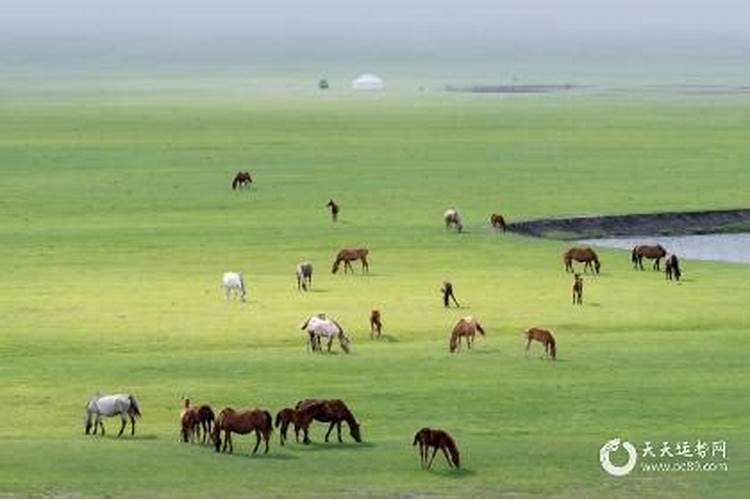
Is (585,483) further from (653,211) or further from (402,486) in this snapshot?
(653,211)

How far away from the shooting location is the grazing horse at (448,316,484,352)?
33.4m

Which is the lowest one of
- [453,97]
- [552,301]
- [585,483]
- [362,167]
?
[585,483]

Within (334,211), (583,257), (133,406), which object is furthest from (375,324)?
(334,211)

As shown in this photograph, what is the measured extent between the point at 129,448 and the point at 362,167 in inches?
1874

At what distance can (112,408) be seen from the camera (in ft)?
87.7

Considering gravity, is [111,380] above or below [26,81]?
below

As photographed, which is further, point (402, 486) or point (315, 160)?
point (315, 160)

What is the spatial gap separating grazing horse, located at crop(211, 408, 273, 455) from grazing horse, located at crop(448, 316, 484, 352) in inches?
316

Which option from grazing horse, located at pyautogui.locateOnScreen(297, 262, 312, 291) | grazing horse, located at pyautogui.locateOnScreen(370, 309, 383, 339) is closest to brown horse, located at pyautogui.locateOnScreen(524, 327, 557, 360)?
grazing horse, located at pyautogui.locateOnScreen(370, 309, 383, 339)

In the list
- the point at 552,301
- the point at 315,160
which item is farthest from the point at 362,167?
the point at 552,301

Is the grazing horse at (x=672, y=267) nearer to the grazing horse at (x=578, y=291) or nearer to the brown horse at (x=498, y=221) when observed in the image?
the grazing horse at (x=578, y=291)

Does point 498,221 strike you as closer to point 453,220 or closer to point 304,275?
point 453,220

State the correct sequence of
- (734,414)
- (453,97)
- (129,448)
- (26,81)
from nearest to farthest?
1. (129,448)
2. (734,414)
3. (453,97)
4. (26,81)

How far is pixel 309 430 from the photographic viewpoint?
27.2 m
